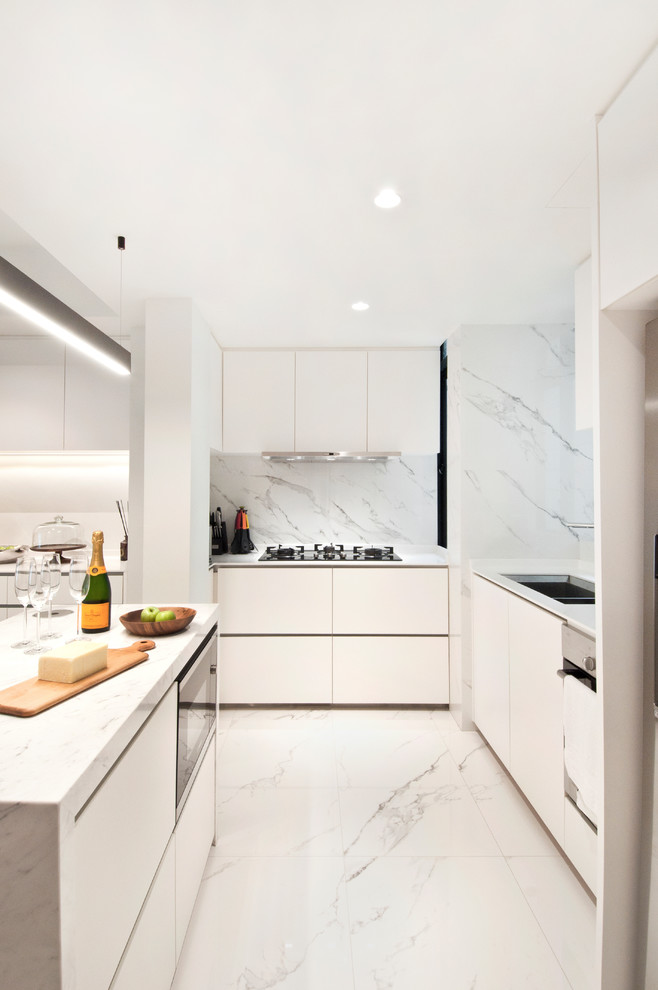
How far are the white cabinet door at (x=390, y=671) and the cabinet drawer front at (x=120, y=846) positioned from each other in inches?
83.8

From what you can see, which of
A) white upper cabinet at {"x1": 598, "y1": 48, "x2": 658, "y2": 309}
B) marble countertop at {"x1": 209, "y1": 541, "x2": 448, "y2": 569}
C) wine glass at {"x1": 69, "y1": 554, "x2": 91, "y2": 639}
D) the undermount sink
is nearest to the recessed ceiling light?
white upper cabinet at {"x1": 598, "y1": 48, "x2": 658, "y2": 309}

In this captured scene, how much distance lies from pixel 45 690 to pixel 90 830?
1.22ft

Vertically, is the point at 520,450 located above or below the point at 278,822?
above

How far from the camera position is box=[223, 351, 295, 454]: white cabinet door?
12.0 feet

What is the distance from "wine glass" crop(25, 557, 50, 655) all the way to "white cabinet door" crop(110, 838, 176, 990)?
0.65 meters

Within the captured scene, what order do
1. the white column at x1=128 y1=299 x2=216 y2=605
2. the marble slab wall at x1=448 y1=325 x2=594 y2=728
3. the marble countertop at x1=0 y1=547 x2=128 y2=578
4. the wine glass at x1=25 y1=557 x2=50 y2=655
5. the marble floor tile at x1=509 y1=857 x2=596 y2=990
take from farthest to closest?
1. the marble countertop at x1=0 y1=547 x2=128 y2=578
2. the marble slab wall at x1=448 y1=325 x2=594 y2=728
3. the white column at x1=128 y1=299 x2=216 y2=605
4. the marble floor tile at x1=509 y1=857 x2=596 y2=990
5. the wine glass at x1=25 y1=557 x2=50 y2=655

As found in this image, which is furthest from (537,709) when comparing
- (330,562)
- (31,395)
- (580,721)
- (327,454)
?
(31,395)

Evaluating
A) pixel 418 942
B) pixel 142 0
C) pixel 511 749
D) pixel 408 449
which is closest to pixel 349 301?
pixel 408 449

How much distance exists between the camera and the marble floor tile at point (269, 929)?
1529 mm

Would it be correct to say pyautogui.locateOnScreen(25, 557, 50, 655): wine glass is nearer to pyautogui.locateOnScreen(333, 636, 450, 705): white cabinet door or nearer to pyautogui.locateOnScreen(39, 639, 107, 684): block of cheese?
pyautogui.locateOnScreen(39, 639, 107, 684): block of cheese

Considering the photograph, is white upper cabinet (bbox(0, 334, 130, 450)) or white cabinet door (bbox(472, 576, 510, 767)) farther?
white upper cabinet (bbox(0, 334, 130, 450))

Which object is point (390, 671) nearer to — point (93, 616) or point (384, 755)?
point (384, 755)

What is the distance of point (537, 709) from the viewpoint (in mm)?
2201

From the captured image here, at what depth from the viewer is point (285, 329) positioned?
3326mm
